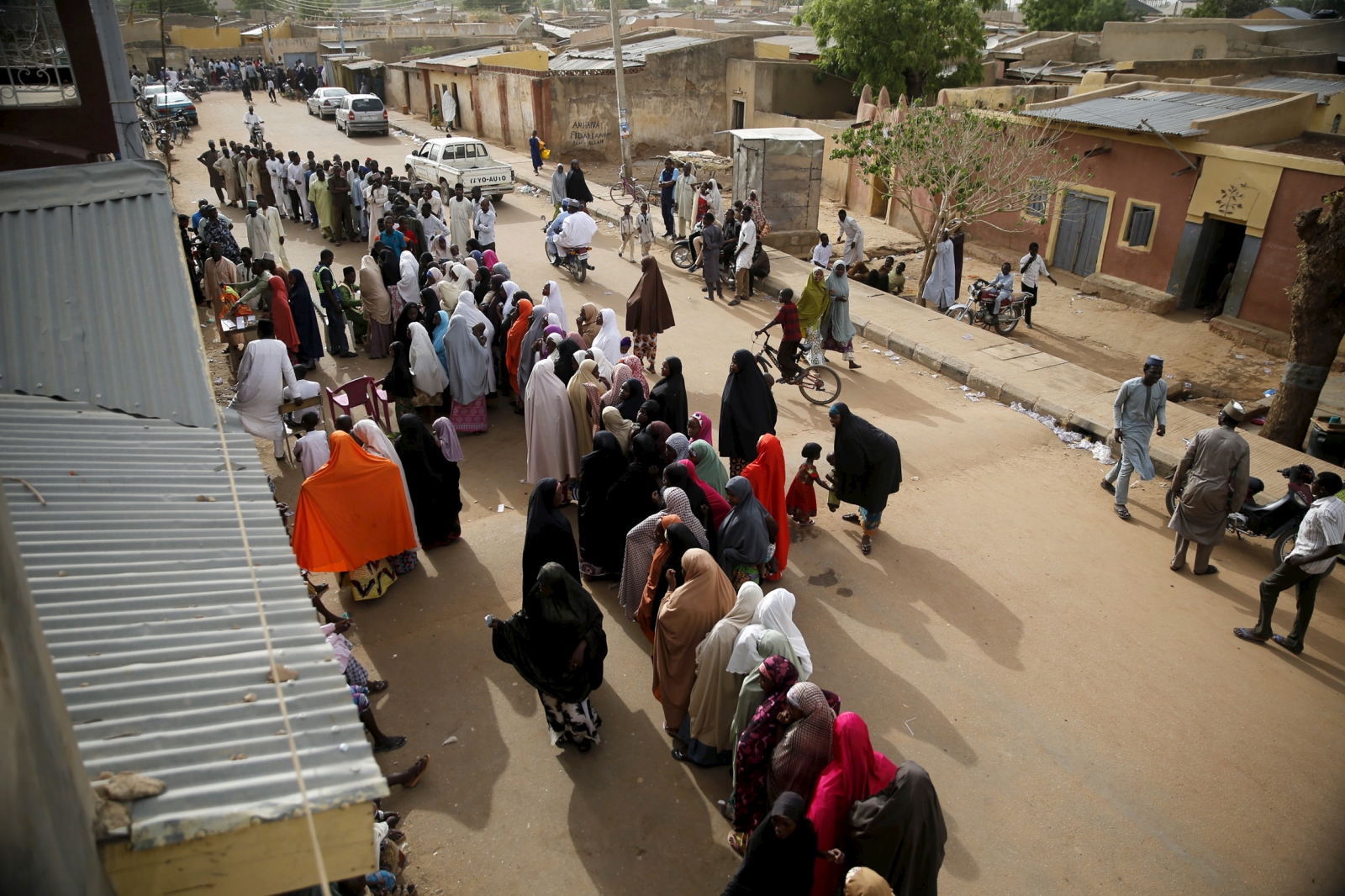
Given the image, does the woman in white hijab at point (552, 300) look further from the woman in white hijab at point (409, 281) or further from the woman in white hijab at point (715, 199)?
the woman in white hijab at point (715, 199)

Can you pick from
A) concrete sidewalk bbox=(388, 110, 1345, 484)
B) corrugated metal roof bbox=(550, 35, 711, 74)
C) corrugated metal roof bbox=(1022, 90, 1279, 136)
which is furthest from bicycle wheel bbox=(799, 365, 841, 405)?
corrugated metal roof bbox=(550, 35, 711, 74)

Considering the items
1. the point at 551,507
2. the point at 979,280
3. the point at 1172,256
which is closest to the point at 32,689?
the point at 551,507

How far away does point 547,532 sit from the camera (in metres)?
5.34

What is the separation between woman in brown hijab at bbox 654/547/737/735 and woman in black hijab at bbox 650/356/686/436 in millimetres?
2537

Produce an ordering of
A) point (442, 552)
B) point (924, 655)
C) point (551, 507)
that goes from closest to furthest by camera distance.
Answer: point (551, 507)
point (924, 655)
point (442, 552)

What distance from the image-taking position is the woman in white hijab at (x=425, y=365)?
8.37 metres

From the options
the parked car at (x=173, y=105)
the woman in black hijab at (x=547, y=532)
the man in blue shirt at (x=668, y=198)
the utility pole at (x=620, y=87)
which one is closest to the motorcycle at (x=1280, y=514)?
the woman in black hijab at (x=547, y=532)

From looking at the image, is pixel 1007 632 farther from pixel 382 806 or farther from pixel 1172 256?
pixel 1172 256

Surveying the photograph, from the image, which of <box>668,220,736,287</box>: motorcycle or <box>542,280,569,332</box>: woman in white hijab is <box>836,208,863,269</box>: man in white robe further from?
<box>542,280,569,332</box>: woman in white hijab

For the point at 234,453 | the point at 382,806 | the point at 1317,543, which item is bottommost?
the point at 382,806

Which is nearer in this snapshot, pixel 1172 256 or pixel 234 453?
pixel 234 453

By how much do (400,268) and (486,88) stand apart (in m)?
19.4

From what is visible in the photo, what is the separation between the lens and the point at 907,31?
23875 mm

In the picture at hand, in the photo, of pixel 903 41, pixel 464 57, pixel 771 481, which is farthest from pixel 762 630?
pixel 464 57
